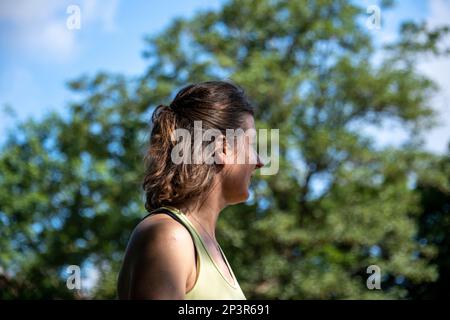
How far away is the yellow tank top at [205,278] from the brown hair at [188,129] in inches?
3.0

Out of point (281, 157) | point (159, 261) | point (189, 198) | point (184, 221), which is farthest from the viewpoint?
point (281, 157)

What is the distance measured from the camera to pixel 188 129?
4.32 feet

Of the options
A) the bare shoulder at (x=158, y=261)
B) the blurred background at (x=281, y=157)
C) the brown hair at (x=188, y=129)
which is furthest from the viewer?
the blurred background at (x=281, y=157)

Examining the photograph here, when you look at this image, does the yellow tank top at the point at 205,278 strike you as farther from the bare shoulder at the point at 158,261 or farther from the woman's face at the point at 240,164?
the woman's face at the point at 240,164

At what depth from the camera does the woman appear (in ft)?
3.65

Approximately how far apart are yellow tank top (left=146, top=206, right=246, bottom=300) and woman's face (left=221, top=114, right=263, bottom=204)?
0.57 ft

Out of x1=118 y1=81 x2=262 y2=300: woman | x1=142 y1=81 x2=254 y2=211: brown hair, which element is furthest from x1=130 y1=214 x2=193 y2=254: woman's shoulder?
x1=142 y1=81 x2=254 y2=211: brown hair

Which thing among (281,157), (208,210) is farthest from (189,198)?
(281,157)

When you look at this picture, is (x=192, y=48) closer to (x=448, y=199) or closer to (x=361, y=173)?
(x=361, y=173)

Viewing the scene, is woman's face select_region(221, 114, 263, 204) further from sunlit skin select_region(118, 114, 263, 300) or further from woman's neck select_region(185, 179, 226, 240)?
sunlit skin select_region(118, 114, 263, 300)

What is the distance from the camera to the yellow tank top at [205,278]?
3.84ft

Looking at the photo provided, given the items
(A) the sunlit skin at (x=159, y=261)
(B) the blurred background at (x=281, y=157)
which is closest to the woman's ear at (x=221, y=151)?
(A) the sunlit skin at (x=159, y=261)

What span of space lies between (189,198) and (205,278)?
21 cm

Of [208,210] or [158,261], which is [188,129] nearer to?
[208,210]
